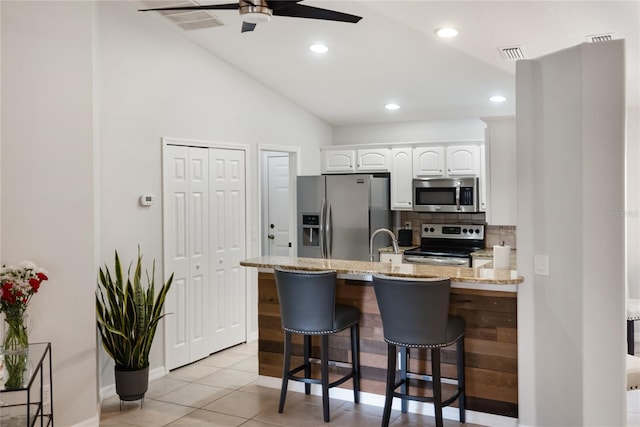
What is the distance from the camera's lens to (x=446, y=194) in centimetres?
614

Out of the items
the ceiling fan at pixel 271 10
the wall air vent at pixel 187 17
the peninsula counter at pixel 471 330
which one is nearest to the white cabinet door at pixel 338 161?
the wall air vent at pixel 187 17

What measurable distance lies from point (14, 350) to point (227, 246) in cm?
275

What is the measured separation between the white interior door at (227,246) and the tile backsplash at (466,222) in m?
2.21

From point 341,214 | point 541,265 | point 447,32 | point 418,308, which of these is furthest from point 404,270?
point 341,214

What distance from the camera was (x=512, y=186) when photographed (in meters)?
4.02

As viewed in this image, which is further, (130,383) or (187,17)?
(187,17)

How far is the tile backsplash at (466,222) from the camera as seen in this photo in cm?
618

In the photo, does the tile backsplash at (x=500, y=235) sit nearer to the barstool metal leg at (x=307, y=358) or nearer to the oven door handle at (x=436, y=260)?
the oven door handle at (x=436, y=260)

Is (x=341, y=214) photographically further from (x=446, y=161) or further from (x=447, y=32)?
(x=447, y=32)

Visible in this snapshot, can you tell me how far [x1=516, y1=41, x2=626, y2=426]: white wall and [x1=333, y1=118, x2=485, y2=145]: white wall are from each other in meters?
3.02

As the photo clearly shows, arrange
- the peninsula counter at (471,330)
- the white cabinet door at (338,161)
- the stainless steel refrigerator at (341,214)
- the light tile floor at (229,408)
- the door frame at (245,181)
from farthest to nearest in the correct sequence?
the white cabinet door at (338,161) → the stainless steel refrigerator at (341,214) → the door frame at (245,181) → the light tile floor at (229,408) → the peninsula counter at (471,330)

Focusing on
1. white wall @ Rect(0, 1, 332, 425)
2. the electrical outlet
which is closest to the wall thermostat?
white wall @ Rect(0, 1, 332, 425)

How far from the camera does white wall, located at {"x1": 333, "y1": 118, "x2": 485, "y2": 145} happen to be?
638 centimetres

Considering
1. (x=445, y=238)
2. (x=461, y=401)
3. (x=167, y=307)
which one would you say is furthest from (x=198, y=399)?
(x=445, y=238)
